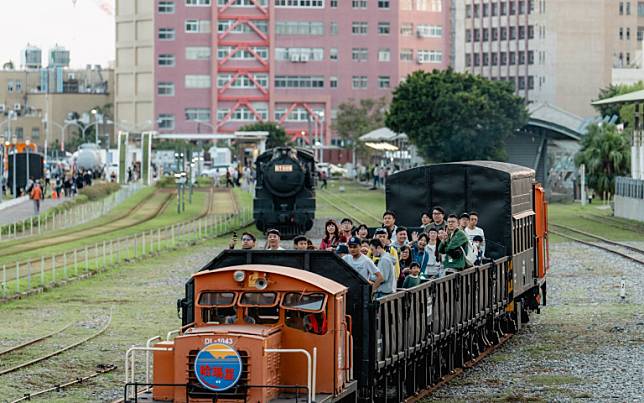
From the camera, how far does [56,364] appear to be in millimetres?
22609

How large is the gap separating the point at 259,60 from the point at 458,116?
2823 inches

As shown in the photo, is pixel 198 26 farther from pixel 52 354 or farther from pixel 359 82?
pixel 52 354

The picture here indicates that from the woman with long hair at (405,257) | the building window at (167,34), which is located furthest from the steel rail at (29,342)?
the building window at (167,34)

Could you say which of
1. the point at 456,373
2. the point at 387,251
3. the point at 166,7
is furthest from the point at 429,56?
the point at 387,251

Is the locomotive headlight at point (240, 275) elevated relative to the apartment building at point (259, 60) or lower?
lower

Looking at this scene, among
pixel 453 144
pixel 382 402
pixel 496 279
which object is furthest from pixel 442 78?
pixel 382 402

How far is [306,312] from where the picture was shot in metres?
14.7

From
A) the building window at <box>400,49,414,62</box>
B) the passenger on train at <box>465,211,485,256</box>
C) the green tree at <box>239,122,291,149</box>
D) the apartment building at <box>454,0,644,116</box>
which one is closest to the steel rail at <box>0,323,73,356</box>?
the passenger on train at <box>465,211,485,256</box>

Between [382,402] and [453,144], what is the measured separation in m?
69.6

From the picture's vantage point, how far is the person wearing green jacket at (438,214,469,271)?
21.8 metres

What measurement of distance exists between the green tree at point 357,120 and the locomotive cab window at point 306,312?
12620cm

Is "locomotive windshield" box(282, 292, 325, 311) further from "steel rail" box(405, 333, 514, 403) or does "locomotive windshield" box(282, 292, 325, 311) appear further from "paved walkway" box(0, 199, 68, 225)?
"paved walkway" box(0, 199, 68, 225)

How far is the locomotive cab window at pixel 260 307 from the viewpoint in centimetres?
1469

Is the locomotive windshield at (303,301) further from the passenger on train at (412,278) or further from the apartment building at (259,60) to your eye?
the apartment building at (259,60)
